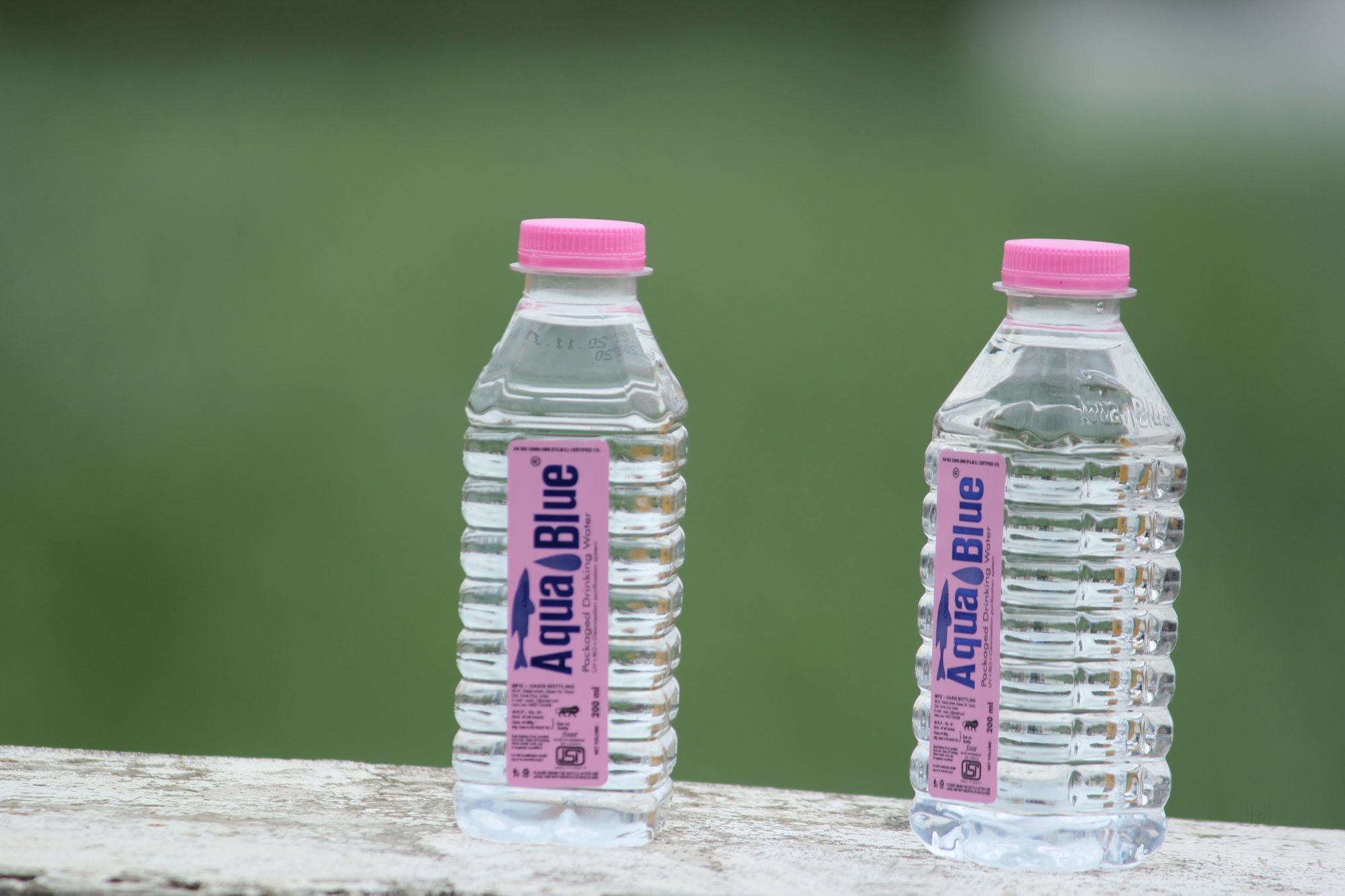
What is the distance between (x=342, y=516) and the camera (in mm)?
2260

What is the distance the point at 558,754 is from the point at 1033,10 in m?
1.67

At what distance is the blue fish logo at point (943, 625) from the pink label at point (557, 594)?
9.2 inches

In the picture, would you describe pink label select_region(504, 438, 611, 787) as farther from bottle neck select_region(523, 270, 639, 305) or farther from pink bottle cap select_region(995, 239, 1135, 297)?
pink bottle cap select_region(995, 239, 1135, 297)

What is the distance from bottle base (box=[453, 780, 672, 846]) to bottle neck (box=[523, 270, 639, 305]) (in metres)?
0.35

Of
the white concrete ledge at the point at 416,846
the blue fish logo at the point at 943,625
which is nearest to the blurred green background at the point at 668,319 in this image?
the white concrete ledge at the point at 416,846

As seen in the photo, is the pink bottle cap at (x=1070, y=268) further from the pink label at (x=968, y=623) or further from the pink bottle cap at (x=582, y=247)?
the pink bottle cap at (x=582, y=247)

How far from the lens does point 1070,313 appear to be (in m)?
0.93

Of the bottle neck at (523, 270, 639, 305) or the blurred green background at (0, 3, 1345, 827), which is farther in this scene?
the blurred green background at (0, 3, 1345, 827)

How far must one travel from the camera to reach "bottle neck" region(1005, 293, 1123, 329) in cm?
93

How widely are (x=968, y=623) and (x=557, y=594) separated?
28cm

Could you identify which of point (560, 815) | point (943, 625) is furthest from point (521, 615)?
point (943, 625)

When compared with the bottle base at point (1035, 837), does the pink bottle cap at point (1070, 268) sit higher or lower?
higher

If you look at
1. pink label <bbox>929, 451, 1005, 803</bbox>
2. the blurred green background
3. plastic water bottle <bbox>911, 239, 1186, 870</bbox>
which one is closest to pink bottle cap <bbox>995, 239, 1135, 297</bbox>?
plastic water bottle <bbox>911, 239, 1186, 870</bbox>

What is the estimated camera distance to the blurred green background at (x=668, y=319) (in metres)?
2.09
